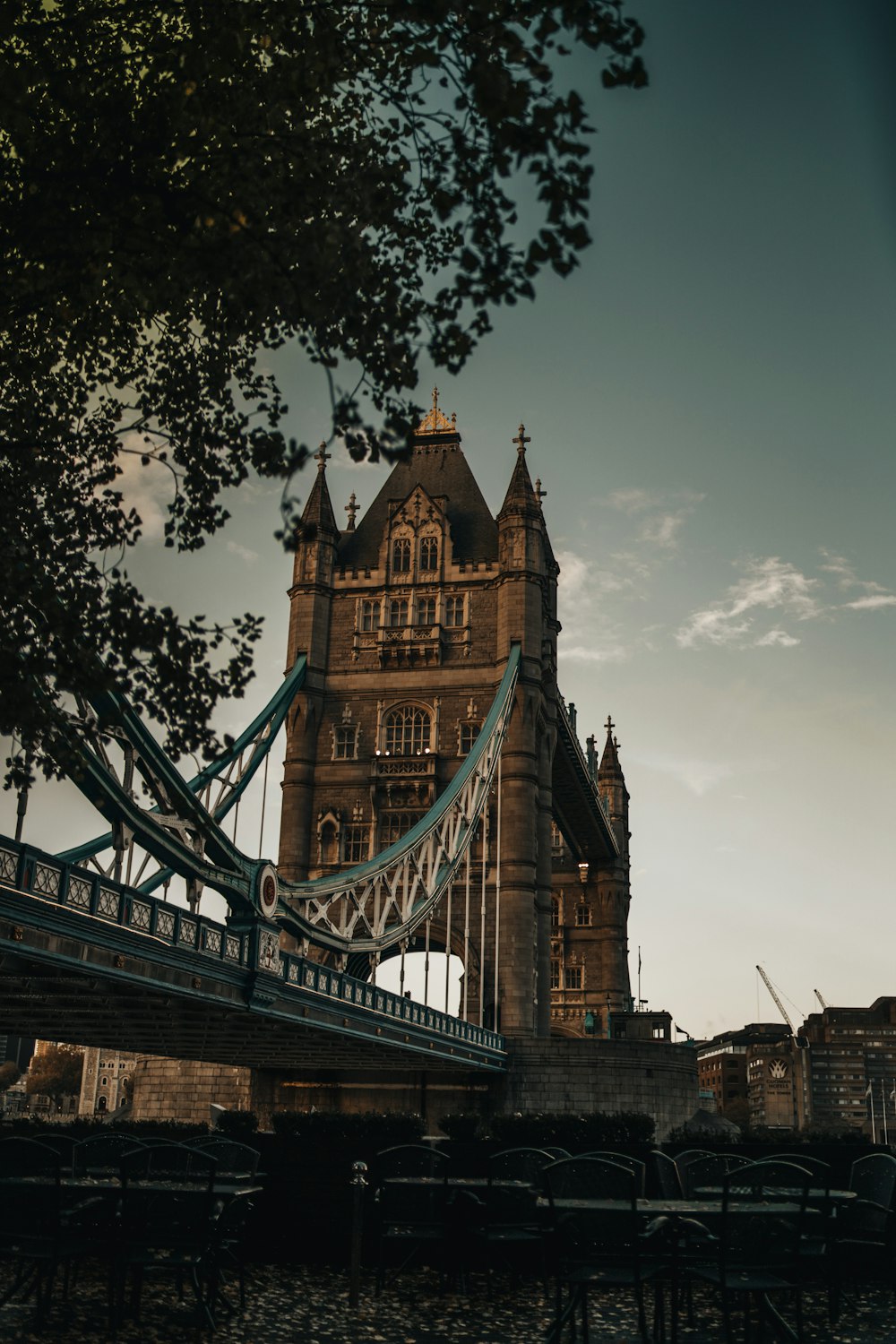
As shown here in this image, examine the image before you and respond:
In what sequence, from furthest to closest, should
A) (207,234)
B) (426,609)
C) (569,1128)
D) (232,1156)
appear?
1. (426,609)
2. (569,1128)
3. (232,1156)
4. (207,234)

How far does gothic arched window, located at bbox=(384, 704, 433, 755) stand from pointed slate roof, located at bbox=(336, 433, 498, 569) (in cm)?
741

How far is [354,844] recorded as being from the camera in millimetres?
49938

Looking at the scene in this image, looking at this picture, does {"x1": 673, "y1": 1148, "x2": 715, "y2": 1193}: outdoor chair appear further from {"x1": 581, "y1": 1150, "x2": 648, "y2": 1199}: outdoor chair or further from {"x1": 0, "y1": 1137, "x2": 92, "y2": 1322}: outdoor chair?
{"x1": 0, "y1": 1137, "x2": 92, "y2": 1322}: outdoor chair

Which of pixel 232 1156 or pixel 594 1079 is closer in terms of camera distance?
pixel 232 1156

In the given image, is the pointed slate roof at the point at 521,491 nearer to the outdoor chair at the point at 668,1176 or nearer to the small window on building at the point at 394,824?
the small window on building at the point at 394,824

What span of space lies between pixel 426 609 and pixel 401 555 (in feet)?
10.2

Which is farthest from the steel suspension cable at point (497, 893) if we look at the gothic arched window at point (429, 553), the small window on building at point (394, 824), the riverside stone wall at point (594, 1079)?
the gothic arched window at point (429, 553)

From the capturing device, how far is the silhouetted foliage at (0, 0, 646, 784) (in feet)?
22.0

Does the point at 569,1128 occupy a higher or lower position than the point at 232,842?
lower

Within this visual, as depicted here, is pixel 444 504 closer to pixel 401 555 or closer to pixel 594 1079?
pixel 401 555

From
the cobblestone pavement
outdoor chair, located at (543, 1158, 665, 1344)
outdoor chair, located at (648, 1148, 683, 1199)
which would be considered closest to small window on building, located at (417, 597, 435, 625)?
the cobblestone pavement

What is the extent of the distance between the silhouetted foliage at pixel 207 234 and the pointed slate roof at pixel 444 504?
45.0 metres

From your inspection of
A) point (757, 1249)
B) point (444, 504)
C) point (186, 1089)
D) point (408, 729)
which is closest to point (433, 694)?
point (408, 729)

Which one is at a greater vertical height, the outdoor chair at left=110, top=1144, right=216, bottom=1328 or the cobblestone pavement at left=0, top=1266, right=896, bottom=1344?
the outdoor chair at left=110, top=1144, right=216, bottom=1328
